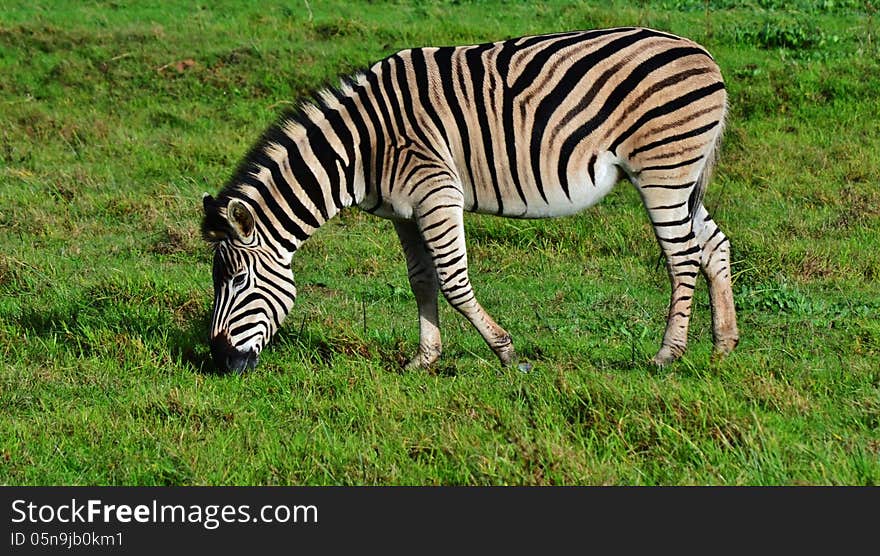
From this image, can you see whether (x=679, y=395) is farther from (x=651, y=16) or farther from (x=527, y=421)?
(x=651, y=16)

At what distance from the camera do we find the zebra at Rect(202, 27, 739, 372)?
6.84 meters

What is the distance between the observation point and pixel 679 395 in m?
5.75

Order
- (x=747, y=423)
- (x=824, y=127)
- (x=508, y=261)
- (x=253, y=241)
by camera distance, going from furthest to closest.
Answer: (x=824, y=127) → (x=508, y=261) → (x=253, y=241) → (x=747, y=423)

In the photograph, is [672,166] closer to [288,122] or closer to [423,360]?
[423,360]

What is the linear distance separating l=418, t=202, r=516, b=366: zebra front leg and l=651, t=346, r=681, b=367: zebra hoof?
919mm

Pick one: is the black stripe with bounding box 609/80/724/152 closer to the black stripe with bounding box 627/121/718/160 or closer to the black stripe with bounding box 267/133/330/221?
the black stripe with bounding box 627/121/718/160

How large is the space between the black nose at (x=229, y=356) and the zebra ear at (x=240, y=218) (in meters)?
0.67

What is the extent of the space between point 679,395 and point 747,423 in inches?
17.6

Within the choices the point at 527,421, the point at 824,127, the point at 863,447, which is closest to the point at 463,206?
the point at 527,421

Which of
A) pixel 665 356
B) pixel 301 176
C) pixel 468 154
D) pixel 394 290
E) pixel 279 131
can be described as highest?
pixel 279 131

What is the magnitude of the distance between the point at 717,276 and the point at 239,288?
10.4 ft

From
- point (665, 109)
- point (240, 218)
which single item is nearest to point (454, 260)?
point (240, 218)

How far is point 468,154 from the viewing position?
701 centimetres

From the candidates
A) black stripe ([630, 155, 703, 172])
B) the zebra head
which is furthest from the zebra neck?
black stripe ([630, 155, 703, 172])
